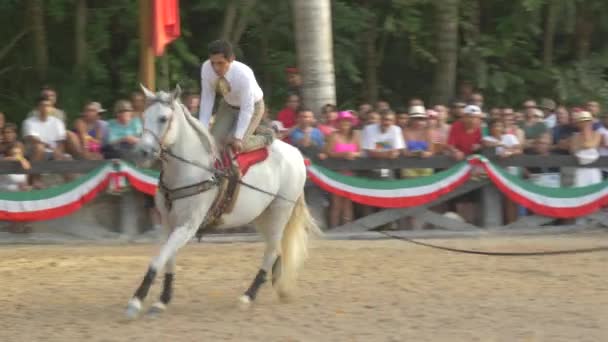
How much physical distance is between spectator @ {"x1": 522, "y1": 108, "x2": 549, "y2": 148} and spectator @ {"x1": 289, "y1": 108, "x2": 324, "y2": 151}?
9.40ft

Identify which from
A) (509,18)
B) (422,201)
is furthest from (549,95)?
(422,201)

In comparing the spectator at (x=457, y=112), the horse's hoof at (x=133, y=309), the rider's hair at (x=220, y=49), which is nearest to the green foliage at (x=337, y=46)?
the spectator at (x=457, y=112)

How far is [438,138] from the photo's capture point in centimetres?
1324

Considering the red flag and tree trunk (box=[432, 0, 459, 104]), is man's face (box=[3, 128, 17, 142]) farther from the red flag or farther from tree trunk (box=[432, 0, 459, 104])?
tree trunk (box=[432, 0, 459, 104])

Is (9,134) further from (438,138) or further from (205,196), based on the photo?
(438,138)

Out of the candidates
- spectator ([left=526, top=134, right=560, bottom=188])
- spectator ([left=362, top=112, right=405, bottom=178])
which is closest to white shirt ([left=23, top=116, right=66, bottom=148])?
spectator ([left=362, top=112, right=405, bottom=178])

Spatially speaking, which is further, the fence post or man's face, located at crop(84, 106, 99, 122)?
the fence post

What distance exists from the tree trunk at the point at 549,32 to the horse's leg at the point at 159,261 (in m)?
11.2

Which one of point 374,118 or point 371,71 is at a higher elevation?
point 371,71

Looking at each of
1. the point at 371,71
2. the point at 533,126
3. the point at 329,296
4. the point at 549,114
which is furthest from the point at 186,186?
the point at 371,71

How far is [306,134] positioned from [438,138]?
171 centimetres

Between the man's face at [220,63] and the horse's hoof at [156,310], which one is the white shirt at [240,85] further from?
the horse's hoof at [156,310]

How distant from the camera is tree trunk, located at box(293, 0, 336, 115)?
1384 centimetres

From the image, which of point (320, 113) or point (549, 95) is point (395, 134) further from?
point (549, 95)
